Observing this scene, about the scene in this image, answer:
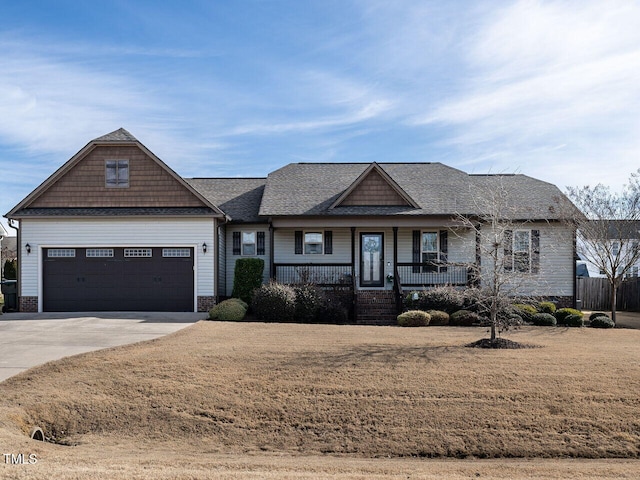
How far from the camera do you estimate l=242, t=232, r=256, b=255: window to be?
24.3m

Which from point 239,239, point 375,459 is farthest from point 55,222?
point 375,459

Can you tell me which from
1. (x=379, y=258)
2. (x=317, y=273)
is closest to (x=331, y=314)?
(x=317, y=273)

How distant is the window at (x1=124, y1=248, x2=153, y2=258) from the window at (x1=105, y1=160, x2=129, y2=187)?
2601 mm

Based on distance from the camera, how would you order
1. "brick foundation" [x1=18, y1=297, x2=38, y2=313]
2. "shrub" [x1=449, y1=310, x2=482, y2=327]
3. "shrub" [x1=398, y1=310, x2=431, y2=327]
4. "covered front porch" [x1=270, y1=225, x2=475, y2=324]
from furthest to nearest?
"covered front porch" [x1=270, y1=225, x2=475, y2=324] → "brick foundation" [x1=18, y1=297, x2=38, y2=313] → "shrub" [x1=449, y1=310, x2=482, y2=327] → "shrub" [x1=398, y1=310, x2=431, y2=327]

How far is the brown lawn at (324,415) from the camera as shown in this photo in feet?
25.5

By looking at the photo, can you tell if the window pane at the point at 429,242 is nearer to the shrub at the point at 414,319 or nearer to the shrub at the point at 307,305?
the shrub at the point at 414,319

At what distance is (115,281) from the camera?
70.1ft

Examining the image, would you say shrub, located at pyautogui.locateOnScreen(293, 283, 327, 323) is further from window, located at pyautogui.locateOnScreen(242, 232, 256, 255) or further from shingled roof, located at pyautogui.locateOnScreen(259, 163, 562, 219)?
window, located at pyautogui.locateOnScreen(242, 232, 256, 255)

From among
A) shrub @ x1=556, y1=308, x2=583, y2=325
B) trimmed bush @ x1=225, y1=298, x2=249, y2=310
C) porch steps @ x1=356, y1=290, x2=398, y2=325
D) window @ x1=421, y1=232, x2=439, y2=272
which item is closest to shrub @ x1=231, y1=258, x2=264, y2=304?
trimmed bush @ x1=225, y1=298, x2=249, y2=310

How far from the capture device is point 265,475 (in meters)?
7.04

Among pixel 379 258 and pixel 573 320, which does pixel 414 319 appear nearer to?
pixel 379 258

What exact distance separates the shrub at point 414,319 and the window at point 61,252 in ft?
42.1

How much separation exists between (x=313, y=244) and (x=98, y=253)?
28.6ft

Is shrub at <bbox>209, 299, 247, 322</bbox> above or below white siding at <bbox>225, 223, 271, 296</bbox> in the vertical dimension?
below
